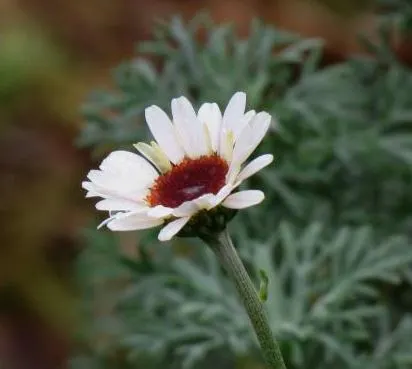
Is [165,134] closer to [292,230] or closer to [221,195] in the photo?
[221,195]

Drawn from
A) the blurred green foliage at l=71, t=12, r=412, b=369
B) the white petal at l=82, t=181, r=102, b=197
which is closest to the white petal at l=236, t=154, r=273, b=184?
the white petal at l=82, t=181, r=102, b=197

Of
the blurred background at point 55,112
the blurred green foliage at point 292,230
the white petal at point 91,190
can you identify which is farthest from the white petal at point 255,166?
the blurred background at point 55,112

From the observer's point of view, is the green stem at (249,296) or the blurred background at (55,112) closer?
the green stem at (249,296)

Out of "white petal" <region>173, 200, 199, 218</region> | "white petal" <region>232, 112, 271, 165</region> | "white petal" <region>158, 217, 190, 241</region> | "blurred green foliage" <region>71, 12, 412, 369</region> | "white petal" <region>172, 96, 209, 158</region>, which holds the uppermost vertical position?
"blurred green foliage" <region>71, 12, 412, 369</region>

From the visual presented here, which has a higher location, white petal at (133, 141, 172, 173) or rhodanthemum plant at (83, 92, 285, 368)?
white petal at (133, 141, 172, 173)

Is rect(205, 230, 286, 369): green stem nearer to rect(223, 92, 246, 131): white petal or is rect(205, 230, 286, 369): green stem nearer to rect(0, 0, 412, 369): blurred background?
rect(223, 92, 246, 131): white petal

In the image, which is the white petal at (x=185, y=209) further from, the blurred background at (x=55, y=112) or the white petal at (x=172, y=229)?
the blurred background at (x=55, y=112)

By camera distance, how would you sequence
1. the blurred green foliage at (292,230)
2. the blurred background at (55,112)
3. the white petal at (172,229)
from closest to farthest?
the white petal at (172,229)
the blurred green foliage at (292,230)
the blurred background at (55,112)
